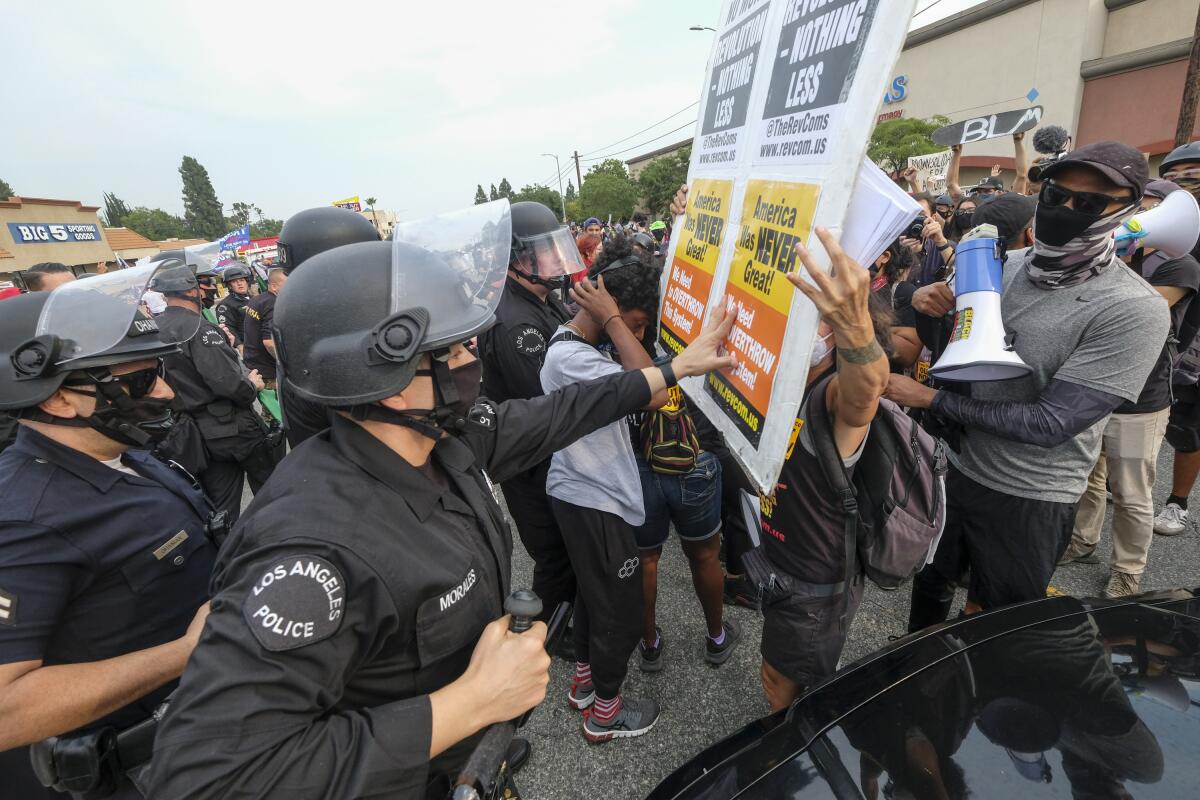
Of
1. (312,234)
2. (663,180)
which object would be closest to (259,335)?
(312,234)

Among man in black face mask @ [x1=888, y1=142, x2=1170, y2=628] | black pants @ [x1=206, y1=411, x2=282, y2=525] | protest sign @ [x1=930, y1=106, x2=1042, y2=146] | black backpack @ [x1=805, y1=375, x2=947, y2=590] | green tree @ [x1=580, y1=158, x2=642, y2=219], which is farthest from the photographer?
green tree @ [x1=580, y1=158, x2=642, y2=219]

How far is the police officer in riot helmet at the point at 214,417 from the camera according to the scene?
135 inches

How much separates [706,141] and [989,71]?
3195 centimetres

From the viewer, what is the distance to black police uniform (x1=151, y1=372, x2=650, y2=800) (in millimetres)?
857

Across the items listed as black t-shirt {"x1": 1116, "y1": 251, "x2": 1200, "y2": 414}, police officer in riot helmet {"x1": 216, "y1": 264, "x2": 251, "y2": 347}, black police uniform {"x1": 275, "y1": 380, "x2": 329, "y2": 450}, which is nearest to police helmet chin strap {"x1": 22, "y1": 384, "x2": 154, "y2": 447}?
black police uniform {"x1": 275, "y1": 380, "x2": 329, "y2": 450}

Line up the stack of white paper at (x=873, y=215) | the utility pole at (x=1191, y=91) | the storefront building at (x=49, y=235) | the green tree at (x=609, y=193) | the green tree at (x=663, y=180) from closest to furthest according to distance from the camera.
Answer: the stack of white paper at (x=873, y=215), the utility pole at (x=1191, y=91), the storefront building at (x=49, y=235), the green tree at (x=663, y=180), the green tree at (x=609, y=193)

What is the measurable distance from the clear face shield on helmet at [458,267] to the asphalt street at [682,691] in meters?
2.10

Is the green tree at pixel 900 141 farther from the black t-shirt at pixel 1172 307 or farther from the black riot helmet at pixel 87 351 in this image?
the black riot helmet at pixel 87 351

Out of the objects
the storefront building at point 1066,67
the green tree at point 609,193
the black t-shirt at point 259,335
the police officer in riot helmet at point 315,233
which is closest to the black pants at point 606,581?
the police officer in riot helmet at point 315,233

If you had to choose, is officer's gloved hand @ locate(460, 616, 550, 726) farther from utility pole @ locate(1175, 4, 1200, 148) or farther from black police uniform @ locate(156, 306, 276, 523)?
utility pole @ locate(1175, 4, 1200, 148)

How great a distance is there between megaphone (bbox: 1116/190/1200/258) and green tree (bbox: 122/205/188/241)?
110491mm

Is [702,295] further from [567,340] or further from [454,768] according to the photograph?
[454,768]

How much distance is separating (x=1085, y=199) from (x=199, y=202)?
352ft

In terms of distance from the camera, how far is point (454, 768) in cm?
137
